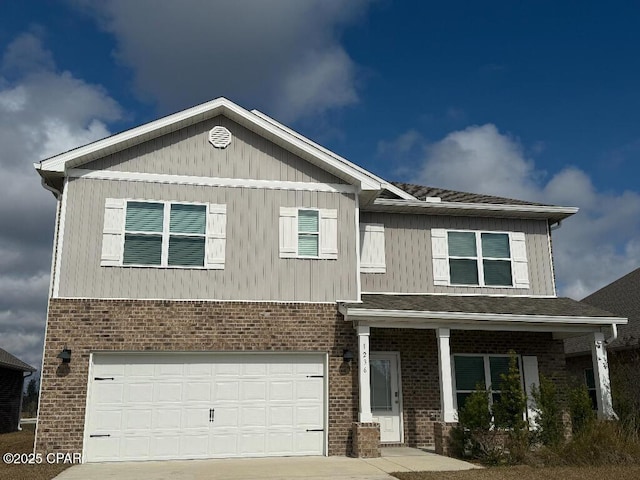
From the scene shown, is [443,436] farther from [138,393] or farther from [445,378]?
Result: [138,393]

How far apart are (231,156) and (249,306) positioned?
12.0 feet

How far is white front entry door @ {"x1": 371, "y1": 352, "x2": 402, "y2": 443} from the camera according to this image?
49.2 feet

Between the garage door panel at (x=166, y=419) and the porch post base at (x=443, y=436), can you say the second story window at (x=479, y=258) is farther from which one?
the garage door panel at (x=166, y=419)

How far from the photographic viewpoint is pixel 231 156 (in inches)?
579

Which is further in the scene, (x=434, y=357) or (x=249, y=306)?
(x=434, y=357)

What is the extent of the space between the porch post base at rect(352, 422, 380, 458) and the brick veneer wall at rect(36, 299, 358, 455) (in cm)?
50

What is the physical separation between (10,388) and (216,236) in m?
17.6

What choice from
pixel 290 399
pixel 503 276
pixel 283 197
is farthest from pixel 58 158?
pixel 503 276

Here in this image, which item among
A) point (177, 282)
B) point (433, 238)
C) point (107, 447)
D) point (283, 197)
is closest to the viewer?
point (107, 447)

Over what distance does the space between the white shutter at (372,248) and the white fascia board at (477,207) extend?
703 millimetres

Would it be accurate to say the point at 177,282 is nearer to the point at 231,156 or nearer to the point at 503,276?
the point at 231,156

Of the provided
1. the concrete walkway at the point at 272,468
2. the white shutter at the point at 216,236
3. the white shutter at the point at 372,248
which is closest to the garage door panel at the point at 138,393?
the concrete walkway at the point at 272,468

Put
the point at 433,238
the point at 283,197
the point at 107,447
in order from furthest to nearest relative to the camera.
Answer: the point at 433,238
the point at 283,197
the point at 107,447

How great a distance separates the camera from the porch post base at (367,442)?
1305 cm
